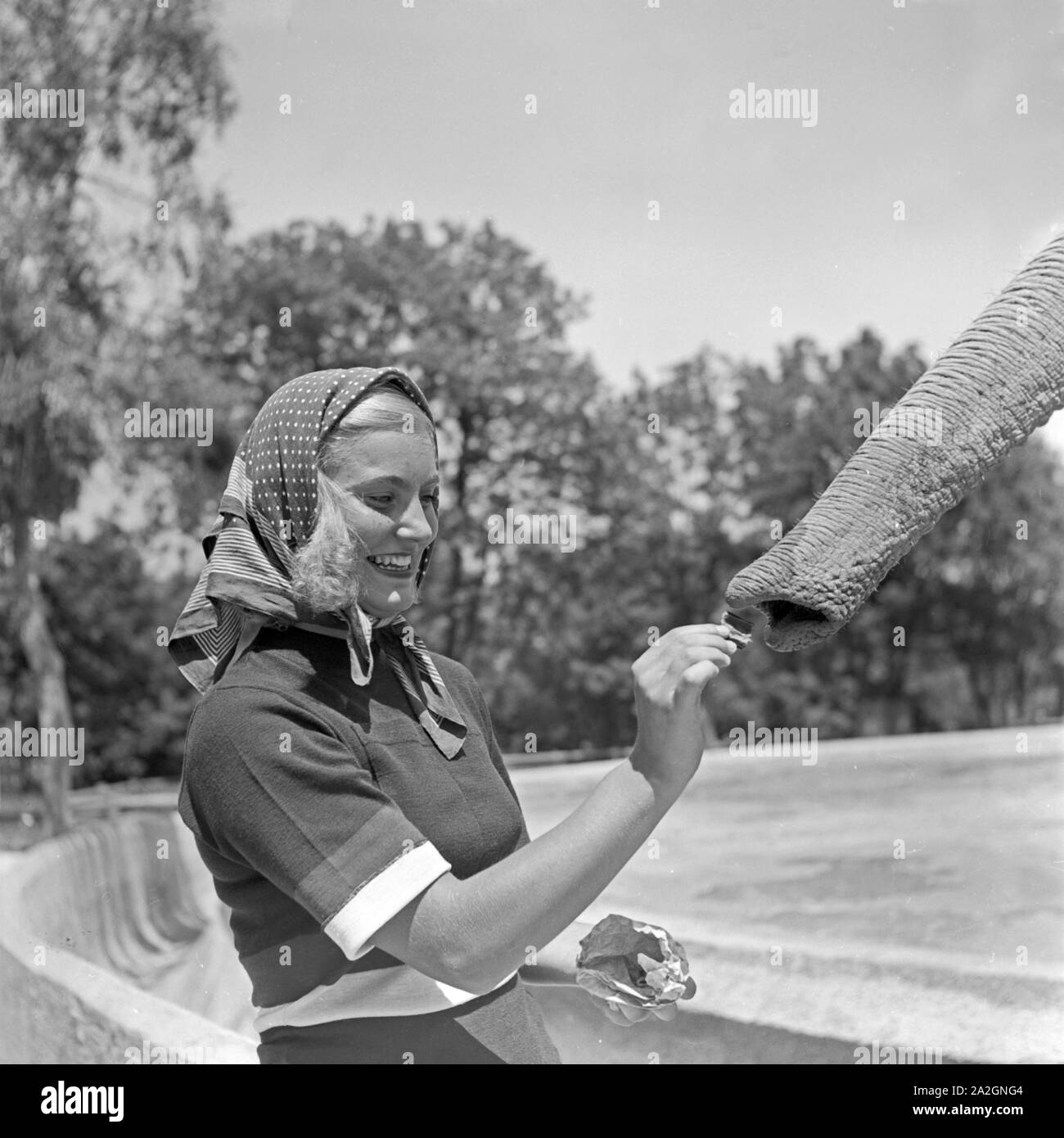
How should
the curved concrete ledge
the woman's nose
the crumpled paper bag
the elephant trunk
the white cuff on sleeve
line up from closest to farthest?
the white cuff on sleeve < the elephant trunk < the woman's nose < the crumpled paper bag < the curved concrete ledge

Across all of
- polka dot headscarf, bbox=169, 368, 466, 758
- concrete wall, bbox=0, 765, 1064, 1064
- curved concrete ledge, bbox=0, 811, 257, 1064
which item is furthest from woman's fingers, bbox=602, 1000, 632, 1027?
curved concrete ledge, bbox=0, 811, 257, 1064

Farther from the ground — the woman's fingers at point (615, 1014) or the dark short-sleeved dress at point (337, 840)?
the dark short-sleeved dress at point (337, 840)

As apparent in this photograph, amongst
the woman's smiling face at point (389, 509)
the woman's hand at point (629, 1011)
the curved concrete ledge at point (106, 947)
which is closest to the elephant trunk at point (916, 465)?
the woman's smiling face at point (389, 509)

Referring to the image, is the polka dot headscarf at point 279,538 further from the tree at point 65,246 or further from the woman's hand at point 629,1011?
the tree at point 65,246

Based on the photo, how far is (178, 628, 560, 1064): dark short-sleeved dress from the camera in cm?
114

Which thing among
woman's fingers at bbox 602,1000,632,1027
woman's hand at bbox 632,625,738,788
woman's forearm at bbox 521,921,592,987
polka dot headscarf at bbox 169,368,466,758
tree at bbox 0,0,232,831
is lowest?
woman's fingers at bbox 602,1000,632,1027

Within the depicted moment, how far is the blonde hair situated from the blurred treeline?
8547mm

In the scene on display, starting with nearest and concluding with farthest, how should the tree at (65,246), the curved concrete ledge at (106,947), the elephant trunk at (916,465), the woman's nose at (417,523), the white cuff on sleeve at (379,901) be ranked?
the white cuff on sleeve at (379,901)
the elephant trunk at (916,465)
the woman's nose at (417,523)
the curved concrete ledge at (106,947)
the tree at (65,246)

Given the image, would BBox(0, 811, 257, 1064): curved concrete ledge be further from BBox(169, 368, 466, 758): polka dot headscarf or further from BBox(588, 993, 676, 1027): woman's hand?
BBox(169, 368, 466, 758): polka dot headscarf

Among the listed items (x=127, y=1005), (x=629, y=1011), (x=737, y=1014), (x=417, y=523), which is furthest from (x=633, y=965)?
(x=737, y=1014)

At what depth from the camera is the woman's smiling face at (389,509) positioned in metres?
1.33

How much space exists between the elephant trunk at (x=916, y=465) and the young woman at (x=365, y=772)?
12 centimetres

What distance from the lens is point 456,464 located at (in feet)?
42.5

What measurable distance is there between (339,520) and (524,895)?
16.7 inches
